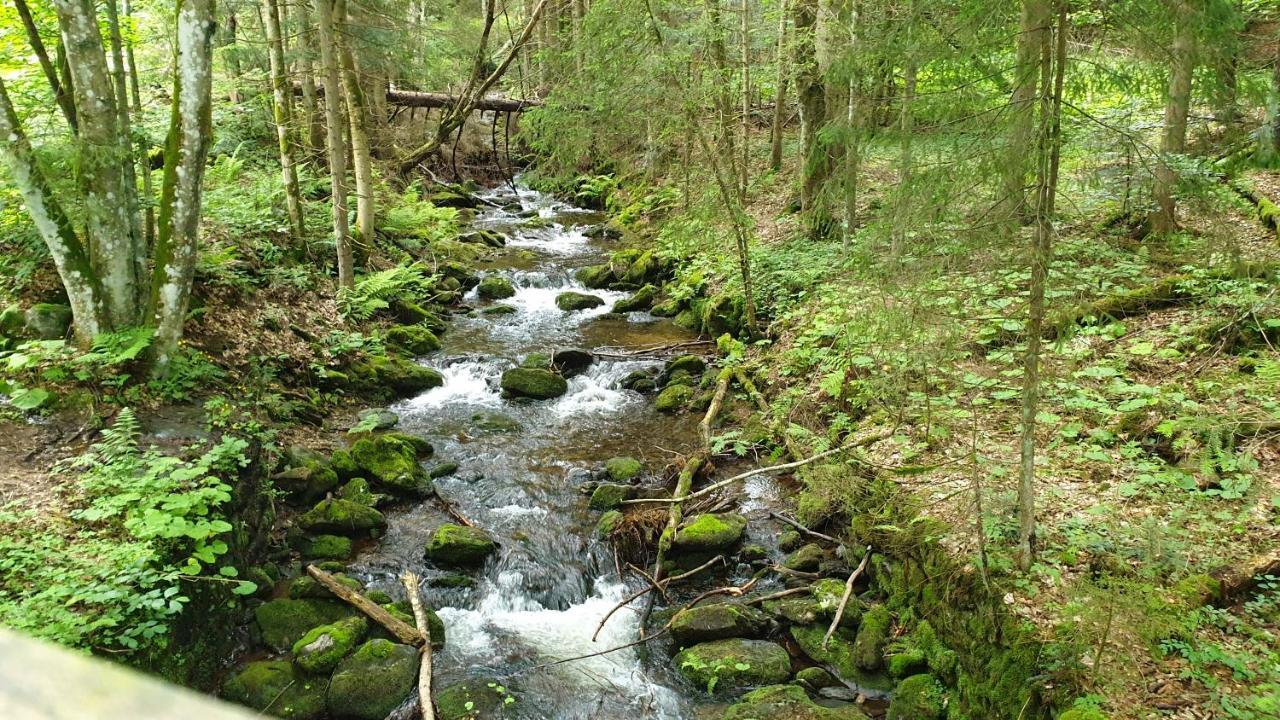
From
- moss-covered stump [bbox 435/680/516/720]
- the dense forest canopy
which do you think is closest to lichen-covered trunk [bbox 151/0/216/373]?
the dense forest canopy

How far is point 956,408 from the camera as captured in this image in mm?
7199

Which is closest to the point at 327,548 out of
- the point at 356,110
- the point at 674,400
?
the point at 674,400

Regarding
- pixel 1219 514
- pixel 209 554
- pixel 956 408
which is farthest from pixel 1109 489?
pixel 209 554

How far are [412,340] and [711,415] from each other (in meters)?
5.72

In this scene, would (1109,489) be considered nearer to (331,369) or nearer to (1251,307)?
(1251,307)

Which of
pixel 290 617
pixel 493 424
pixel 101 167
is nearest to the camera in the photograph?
pixel 290 617

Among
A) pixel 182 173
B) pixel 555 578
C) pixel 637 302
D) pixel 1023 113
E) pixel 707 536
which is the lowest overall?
pixel 555 578

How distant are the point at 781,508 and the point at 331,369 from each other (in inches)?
267

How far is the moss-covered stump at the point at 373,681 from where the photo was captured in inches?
218

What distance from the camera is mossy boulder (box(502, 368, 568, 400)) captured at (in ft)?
37.2

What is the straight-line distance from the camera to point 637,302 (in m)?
15.2

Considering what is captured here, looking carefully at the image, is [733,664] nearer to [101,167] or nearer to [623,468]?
[623,468]

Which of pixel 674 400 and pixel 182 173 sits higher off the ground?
pixel 182 173

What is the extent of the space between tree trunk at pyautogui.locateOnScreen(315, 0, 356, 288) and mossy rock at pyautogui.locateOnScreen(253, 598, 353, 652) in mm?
7073
